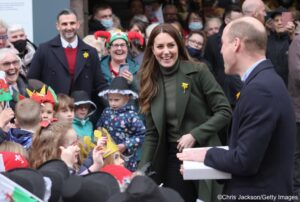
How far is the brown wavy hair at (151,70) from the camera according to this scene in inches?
243

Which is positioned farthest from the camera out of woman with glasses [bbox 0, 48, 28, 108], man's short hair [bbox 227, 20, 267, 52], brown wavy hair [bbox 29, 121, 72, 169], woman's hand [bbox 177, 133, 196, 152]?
woman with glasses [bbox 0, 48, 28, 108]

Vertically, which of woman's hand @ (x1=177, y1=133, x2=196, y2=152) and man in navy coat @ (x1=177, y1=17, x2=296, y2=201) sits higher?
man in navy coat @ (x1=177, y1=17, x2=296, y2=201)

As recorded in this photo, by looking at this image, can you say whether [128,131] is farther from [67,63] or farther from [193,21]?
[193,21]

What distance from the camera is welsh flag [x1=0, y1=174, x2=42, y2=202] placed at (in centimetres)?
356

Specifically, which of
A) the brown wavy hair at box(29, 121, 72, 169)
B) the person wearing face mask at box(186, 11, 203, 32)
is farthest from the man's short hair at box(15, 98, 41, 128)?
the person wearing face mask at box(186, 11, 203, 32)

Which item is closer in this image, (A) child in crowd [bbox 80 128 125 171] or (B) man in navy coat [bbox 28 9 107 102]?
(A) child in crowd [bbox 80 128 125 171]

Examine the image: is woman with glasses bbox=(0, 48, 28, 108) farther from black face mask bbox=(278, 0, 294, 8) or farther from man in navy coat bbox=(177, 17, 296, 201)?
black face mask bbox=(278, 0, 294, 8)

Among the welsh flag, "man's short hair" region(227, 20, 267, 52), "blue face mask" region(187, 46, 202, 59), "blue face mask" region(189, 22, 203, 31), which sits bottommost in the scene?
"blue face mask" region(187, 46, 202, 59)

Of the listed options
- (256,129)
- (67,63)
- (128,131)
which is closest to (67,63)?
(67,63)

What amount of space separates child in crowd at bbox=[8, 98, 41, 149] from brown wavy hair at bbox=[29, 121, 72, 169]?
385 mm

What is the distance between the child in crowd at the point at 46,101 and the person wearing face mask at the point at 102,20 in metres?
2.63

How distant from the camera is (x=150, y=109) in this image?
616 cm

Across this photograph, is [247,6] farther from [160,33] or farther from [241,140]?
[241,140]

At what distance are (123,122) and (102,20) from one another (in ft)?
8.95
